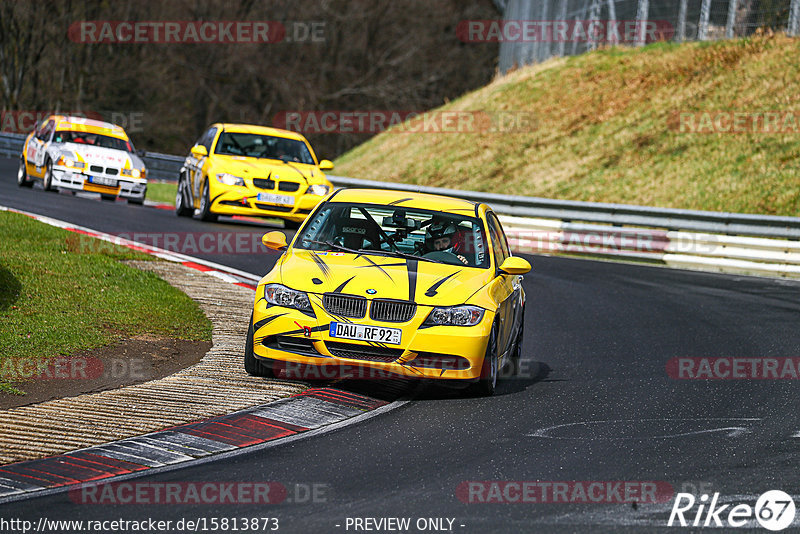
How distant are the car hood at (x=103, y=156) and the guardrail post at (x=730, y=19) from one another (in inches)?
617

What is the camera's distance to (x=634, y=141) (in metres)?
30.5

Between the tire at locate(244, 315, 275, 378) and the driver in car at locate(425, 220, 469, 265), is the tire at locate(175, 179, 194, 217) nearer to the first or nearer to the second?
the driver in car at locate(425, 220, 469, 265)

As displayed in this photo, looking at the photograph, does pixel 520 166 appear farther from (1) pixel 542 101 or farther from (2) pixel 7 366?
(2) pixel 7 366

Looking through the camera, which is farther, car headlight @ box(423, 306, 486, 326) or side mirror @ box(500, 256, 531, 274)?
side mirror @ box(500, 256, 531, 274)

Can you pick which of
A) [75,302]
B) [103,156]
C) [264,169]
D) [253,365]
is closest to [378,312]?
[253,365]

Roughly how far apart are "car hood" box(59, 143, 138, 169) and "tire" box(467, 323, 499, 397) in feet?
51.4

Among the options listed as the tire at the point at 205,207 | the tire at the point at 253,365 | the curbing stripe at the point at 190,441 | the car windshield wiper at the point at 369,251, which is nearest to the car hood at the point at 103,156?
the tire at the point at 205,207

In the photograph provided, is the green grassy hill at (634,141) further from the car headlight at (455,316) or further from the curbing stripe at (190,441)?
the curbing stripe at (190,441)

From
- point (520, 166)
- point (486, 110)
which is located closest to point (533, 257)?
point (520, 166)

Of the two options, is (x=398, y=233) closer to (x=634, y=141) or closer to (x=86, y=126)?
(x=86, y=126)

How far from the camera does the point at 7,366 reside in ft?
28.8

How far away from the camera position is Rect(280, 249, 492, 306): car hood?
8.73m

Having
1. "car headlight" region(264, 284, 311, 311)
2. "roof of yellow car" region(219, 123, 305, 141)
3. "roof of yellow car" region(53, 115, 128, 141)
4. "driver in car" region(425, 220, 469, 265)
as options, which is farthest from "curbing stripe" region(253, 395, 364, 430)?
"roof of yellow car" region(53, 115, 128, 141)

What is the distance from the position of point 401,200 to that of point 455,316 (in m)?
1.76
